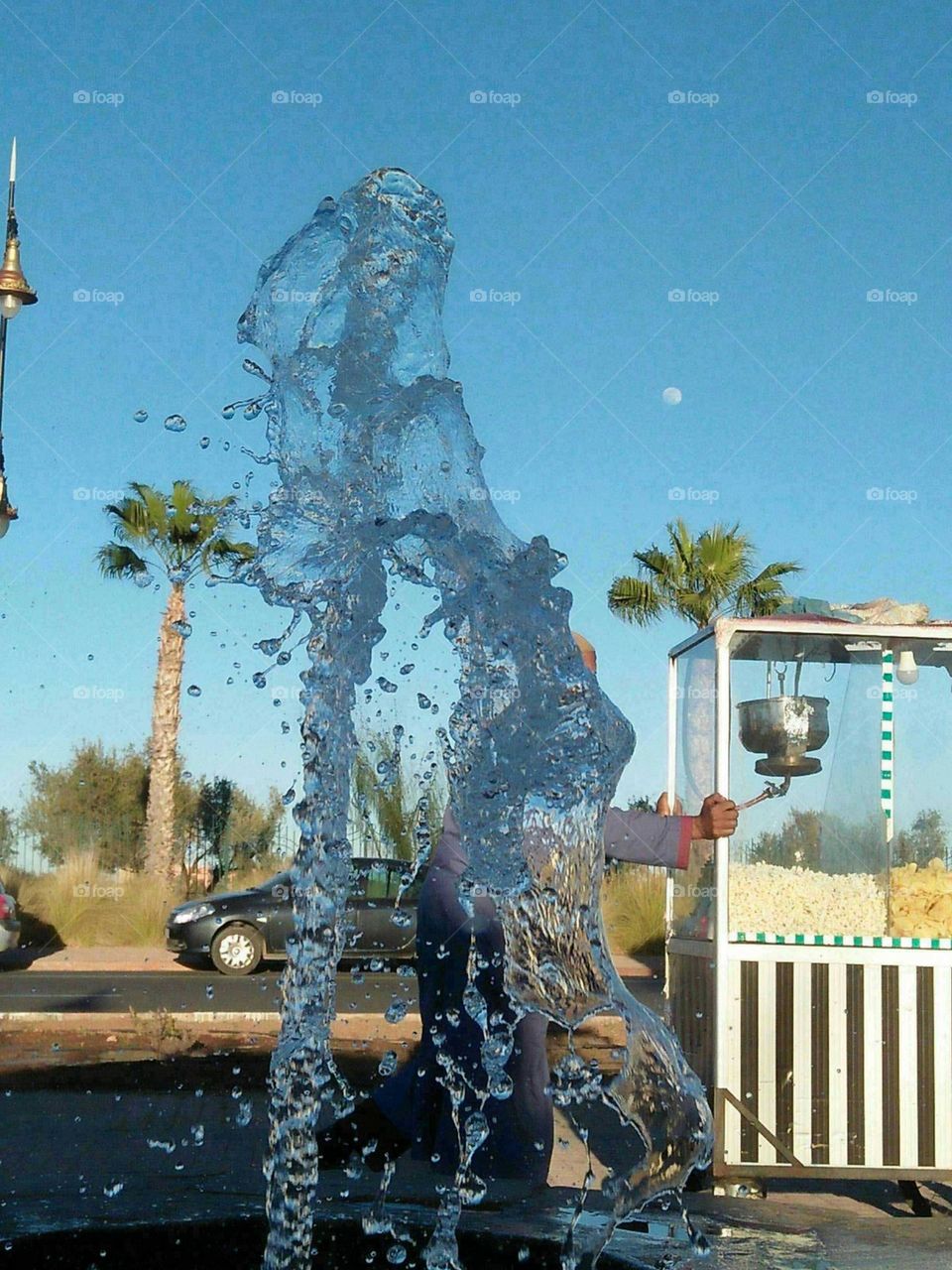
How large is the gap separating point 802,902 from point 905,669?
3.97 ft

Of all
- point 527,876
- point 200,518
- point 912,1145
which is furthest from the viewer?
point 200,518

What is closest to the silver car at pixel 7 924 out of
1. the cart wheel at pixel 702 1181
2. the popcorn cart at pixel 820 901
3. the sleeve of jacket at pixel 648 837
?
the popcorn cart at pixel 820 901

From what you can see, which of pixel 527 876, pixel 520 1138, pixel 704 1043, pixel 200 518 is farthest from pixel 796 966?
pixel 200 518

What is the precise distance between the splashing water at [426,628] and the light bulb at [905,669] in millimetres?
3431

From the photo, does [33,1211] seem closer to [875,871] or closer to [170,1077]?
[875,871]

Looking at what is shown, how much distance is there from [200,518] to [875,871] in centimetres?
2193

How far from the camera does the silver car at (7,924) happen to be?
20.2 metres

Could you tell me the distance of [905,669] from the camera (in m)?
6.68

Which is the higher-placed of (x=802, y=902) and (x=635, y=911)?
(x=802, y=902)

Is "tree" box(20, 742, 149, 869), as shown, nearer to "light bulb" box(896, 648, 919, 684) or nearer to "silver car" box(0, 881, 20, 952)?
"silver car" box(0, 881, 20, 952)

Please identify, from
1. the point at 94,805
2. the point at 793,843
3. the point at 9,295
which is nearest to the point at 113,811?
the point at 94,805

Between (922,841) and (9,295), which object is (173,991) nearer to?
(9,295)

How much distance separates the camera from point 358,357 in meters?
3.93

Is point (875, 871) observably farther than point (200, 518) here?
No
